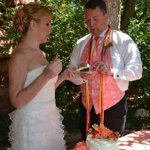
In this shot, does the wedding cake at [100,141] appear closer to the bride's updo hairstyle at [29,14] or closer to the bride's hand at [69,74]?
the bride's hand at [69,74]

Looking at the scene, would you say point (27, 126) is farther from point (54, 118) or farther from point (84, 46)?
point (84, 46)

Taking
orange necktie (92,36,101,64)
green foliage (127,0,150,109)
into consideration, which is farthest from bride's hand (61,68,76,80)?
green foliage (127,0,150,109)

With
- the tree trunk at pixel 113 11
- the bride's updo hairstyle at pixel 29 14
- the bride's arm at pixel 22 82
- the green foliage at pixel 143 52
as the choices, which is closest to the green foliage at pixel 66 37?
the green foliage at pixel 143 52

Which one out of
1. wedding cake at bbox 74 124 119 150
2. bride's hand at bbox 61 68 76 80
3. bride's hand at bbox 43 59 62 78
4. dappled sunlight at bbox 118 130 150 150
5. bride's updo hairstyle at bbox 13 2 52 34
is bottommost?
dappled sunlight at bbox 118 130 150 150

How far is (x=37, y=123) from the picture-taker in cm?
272

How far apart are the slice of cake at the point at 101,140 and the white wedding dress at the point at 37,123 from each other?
472mm

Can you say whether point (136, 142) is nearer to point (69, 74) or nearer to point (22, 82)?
point (69, 74)

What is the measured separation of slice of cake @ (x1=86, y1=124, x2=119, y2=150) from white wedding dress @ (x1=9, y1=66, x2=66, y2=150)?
47 centimetres

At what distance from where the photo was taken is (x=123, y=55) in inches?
125

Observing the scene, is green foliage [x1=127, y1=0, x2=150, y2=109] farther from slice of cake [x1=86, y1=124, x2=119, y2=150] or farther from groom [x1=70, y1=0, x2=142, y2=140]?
slice of cake [x1=86, y1=124, x2=119, y2=150]

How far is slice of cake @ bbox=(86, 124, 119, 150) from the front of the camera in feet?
7.68

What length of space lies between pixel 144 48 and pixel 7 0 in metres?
3.03

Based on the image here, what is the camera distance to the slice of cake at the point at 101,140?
2342mm

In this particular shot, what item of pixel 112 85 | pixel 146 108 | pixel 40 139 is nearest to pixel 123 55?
pixel 112 85
